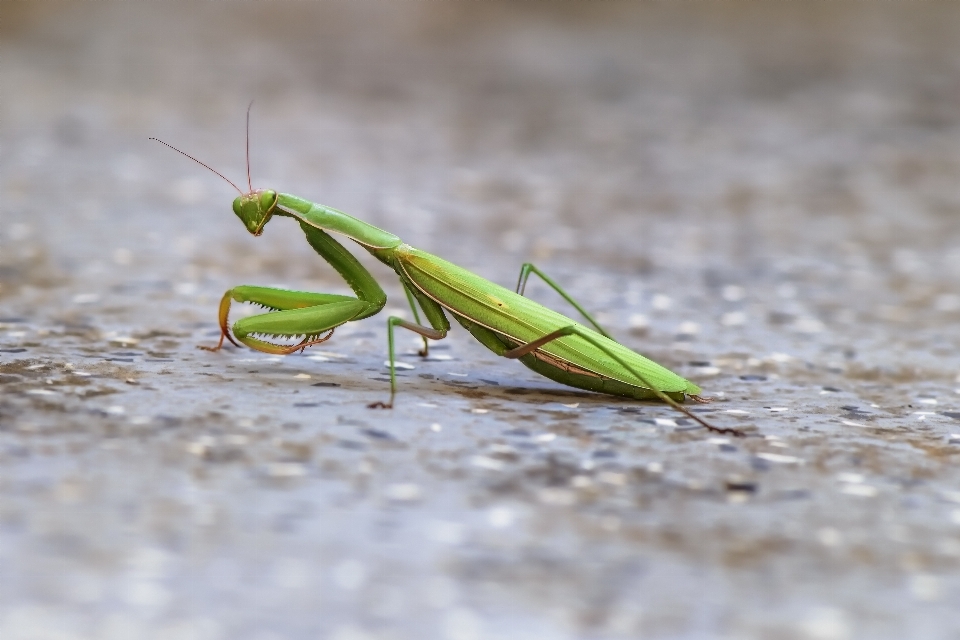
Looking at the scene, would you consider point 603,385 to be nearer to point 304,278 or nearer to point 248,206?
point 248,206

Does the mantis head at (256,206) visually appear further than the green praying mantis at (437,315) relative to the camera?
Yes

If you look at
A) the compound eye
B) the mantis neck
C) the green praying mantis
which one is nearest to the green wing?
the green praying mantis

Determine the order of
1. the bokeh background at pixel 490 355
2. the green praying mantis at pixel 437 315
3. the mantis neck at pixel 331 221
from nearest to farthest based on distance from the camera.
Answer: the bokeh background at pixel 490 355 < the green praying mantis at pixel 437 315 < the mantis neck at pixel 331 221

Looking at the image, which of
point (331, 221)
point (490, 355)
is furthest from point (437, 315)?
point (490, 355)

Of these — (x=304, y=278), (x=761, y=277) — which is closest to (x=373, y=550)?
(x=304, y=278)

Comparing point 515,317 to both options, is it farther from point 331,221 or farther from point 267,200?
point 267,200

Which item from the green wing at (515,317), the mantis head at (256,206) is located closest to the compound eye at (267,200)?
the mantis head at (256,206)

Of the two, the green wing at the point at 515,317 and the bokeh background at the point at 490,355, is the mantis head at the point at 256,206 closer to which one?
the green wing at the point at 515,317
